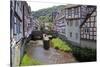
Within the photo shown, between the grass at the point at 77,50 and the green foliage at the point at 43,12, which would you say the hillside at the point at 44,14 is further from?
the grass at the point at 77,50

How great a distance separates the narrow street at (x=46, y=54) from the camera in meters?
2.45

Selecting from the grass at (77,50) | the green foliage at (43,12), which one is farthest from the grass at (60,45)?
the green foliage at (43,12)

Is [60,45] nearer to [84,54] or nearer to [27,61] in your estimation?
[84,54]

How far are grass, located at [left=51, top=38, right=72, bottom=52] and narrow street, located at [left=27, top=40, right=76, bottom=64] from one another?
6cm

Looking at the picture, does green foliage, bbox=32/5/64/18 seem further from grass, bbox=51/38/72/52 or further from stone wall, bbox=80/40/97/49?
stone wall, bbox=80/40/97/49

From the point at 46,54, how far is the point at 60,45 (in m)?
0.24

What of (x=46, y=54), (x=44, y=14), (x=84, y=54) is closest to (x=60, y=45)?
(x=46, y=54)

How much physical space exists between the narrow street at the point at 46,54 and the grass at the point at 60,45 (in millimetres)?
56

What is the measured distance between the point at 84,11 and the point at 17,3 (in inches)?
38.7

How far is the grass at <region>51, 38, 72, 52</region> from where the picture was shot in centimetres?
255

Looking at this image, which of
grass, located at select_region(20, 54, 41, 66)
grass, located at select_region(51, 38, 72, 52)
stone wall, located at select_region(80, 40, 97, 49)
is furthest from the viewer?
stone wall, located at select_region(80, 40, 97, 49)

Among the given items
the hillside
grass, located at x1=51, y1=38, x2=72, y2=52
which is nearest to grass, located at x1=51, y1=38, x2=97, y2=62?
grass, located at x1=51, y1=38, x2=72, y2=52

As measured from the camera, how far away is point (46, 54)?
251cm
